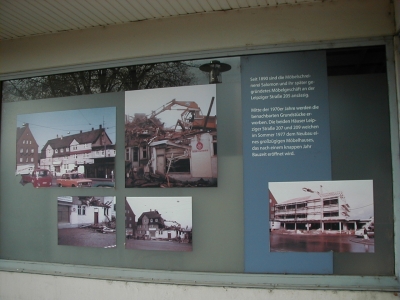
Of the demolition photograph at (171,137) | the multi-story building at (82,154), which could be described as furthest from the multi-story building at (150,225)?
the multi-story building at (82,154)

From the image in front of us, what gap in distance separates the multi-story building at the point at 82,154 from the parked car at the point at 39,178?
0.27 ft

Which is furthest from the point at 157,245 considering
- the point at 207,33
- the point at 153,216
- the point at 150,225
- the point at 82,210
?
the point at 207,33

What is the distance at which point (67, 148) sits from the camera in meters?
5.04

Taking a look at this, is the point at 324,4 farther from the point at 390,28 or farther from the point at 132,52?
the point at 132,52

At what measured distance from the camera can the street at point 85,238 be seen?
476cm

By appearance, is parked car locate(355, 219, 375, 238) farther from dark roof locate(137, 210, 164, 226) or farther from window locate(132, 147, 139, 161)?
window locate(132, 147, 139, 161)

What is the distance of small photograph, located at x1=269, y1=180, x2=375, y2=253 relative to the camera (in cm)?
408

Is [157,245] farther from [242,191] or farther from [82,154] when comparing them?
[82,154]

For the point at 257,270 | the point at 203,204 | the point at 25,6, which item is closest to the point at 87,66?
the point at 25,6

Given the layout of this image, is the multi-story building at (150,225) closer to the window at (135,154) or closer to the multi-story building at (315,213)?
the window at (135,154)

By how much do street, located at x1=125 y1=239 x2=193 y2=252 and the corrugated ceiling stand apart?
291cm

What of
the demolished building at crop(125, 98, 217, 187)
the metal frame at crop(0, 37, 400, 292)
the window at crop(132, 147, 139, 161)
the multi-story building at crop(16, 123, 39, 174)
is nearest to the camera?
the metal frame at crop(0, 37, 400, 292)

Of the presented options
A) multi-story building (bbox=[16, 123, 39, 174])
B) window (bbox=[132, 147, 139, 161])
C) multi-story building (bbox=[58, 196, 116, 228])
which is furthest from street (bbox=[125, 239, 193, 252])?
multi-story building (bbox=[16, 123, 39, 174])

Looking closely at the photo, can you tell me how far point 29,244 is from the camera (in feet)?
16.9
